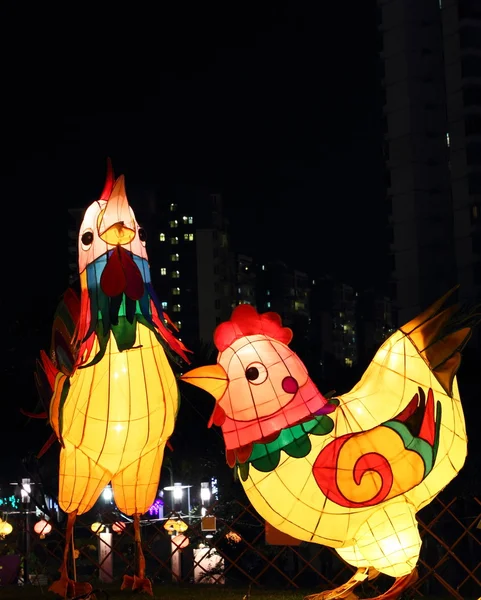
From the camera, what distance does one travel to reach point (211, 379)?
5.80 metres

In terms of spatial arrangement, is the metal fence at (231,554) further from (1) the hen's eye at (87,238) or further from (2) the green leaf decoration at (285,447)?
(1) the hen's eye at (87,238)

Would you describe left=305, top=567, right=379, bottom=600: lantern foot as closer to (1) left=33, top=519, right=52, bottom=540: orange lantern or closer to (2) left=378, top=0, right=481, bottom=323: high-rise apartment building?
(1) left=33, top=519, right=52, bottom=540: orange lantern

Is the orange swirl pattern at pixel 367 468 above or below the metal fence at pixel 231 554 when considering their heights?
above

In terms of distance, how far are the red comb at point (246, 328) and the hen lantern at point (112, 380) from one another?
777 mm

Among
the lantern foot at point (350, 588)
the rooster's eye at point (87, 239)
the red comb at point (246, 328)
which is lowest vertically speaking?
the lantern foot at point (350, 588)

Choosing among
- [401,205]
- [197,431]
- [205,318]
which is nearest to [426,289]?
[401,205]

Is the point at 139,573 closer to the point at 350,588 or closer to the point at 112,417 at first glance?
the point at 112,417

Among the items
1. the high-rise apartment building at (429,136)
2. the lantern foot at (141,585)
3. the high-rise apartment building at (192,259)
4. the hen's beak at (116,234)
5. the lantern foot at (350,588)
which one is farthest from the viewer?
the high-rise apartment building at (192,259)

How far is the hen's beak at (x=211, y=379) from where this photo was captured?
5.79 meters

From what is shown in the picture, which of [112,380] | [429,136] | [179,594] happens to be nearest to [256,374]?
[112,380]

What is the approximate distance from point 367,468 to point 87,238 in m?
2.59

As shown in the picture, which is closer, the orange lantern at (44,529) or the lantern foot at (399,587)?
the lantern foot at (399,587)

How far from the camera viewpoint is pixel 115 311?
21.0 feet

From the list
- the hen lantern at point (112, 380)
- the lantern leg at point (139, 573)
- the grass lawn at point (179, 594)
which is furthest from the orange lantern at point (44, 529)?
the hen lantern at point (112, 380)
